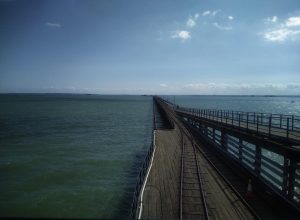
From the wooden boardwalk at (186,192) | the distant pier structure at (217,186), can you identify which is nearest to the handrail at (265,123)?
the distant pier structure at (217,186)

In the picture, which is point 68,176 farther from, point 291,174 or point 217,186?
point 291,174

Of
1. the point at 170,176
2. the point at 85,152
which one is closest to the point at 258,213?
the point at 170,176

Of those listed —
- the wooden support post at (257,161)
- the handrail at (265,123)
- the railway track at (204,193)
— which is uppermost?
the handrail at (265,123)

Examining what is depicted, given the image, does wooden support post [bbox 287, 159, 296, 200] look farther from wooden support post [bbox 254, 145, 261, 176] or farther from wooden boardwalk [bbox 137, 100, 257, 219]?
wooden boardwalk [bbox 137, 100, 257, 219]

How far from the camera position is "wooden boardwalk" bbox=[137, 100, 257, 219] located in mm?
10539

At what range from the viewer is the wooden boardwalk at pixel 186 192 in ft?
34.6

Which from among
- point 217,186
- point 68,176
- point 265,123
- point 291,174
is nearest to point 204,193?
point 217,186

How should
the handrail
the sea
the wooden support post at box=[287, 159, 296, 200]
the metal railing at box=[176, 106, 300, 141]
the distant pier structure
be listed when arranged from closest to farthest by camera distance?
the distant pier structure, the wooden support post at box=[287, 159, 296, 200], the sea, the handrail, the metal railing at box=[176, 106, 300, 141]

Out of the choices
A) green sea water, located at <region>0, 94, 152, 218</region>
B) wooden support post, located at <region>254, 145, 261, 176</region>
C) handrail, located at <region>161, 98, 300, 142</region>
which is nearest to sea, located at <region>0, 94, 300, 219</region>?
green sea water, located at <region>0, 94, 152, 218</region>

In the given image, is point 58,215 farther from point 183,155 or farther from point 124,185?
point 183,155

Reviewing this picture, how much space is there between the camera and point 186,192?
12516 mm

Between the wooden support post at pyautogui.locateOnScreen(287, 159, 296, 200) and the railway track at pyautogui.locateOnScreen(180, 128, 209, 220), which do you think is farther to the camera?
the wooden support post at pyautogui.locateOnScreen(287, 159, 296, 200)

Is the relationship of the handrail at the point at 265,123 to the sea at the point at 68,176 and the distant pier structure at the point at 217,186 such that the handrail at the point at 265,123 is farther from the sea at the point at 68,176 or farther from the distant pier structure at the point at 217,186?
the sea at the point at 68,176

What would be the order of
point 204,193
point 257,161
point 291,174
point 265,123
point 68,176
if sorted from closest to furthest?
1. point 204,193
2. point 291,174
3. point 257,161
4. point 68,176
5. point 265,123
